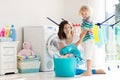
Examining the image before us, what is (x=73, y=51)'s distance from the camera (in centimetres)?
351

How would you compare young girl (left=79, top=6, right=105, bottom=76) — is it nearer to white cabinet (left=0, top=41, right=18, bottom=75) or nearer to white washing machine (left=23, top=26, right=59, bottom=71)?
white washing machine (left=23, top=26, right=59, bottom=71)

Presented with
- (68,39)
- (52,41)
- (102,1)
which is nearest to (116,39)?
(102,1)

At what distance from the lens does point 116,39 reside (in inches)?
198

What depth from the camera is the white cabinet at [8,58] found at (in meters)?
3.62

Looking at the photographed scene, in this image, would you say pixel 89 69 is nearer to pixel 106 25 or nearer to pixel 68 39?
pixel 68 39

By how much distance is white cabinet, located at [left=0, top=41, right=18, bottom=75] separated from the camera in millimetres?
3615

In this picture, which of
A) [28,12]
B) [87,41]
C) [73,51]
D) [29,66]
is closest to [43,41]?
[29,66]

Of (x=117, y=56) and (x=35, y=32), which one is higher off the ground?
(x=35, y=32)

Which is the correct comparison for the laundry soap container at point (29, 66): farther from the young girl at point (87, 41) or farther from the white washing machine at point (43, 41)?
the young girl at point (87, 41)

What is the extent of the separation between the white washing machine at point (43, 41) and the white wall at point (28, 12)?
169mm

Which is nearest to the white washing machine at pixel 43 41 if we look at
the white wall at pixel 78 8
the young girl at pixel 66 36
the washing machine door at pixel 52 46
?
the washing machine door at pixel 52 46

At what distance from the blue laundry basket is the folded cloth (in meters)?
0.20

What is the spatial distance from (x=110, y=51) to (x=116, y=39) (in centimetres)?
26

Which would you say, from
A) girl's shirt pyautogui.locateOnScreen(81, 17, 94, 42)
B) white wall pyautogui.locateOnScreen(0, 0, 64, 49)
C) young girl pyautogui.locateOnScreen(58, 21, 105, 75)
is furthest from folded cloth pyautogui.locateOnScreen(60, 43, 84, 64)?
white wall pyautogui.locateOnScreen(0, 0, 64, 49)
